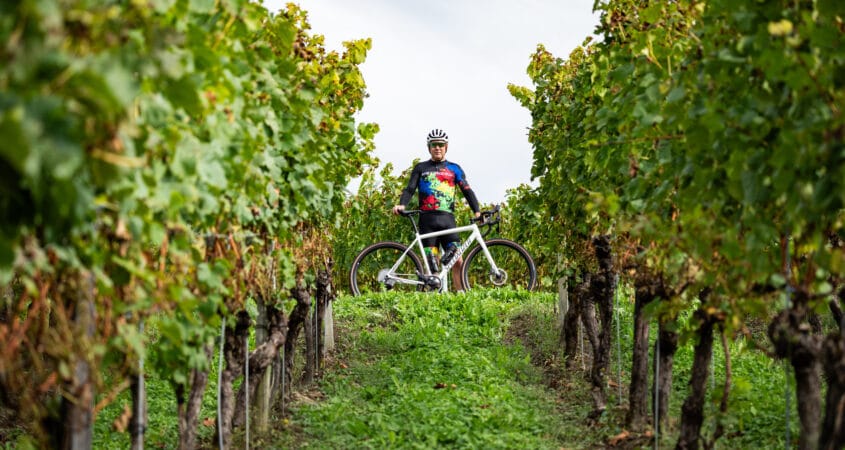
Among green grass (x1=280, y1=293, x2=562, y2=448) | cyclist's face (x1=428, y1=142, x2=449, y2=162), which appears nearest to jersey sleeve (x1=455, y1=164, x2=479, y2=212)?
cyclist's face (x1=428, y1=142, x2=449, y2=162)

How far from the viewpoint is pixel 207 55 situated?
266 cm

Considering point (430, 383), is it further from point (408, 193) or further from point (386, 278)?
point (386, 278)

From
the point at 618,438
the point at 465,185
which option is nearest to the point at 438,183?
the point at 465,185

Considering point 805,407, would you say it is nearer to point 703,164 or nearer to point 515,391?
point 703,164

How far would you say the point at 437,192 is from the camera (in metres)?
11.6

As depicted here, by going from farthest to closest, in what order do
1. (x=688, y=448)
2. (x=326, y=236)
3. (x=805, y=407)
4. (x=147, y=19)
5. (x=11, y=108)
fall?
(x=326, y=236), (x=688, y=448), (x=805, y=407), (x=147, y=19), (x=11, y=108)

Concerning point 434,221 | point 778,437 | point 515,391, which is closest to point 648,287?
point 778,437

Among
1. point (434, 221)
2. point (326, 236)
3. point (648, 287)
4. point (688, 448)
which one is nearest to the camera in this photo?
point (688, 448)

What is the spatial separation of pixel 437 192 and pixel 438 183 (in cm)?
13

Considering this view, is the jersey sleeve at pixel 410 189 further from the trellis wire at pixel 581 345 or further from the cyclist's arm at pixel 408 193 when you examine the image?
the trellis wire at pixel 581 345

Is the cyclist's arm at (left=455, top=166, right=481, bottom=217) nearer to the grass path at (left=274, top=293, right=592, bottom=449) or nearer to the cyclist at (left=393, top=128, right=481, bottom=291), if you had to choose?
the cyclist at (left=393, top=128, right=481, bottom=291)

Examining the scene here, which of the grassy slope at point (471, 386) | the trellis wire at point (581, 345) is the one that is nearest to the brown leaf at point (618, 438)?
the grassy slope at point (471, 386)

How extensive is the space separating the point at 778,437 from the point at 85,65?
5.55m

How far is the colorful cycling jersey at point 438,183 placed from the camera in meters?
11.5
